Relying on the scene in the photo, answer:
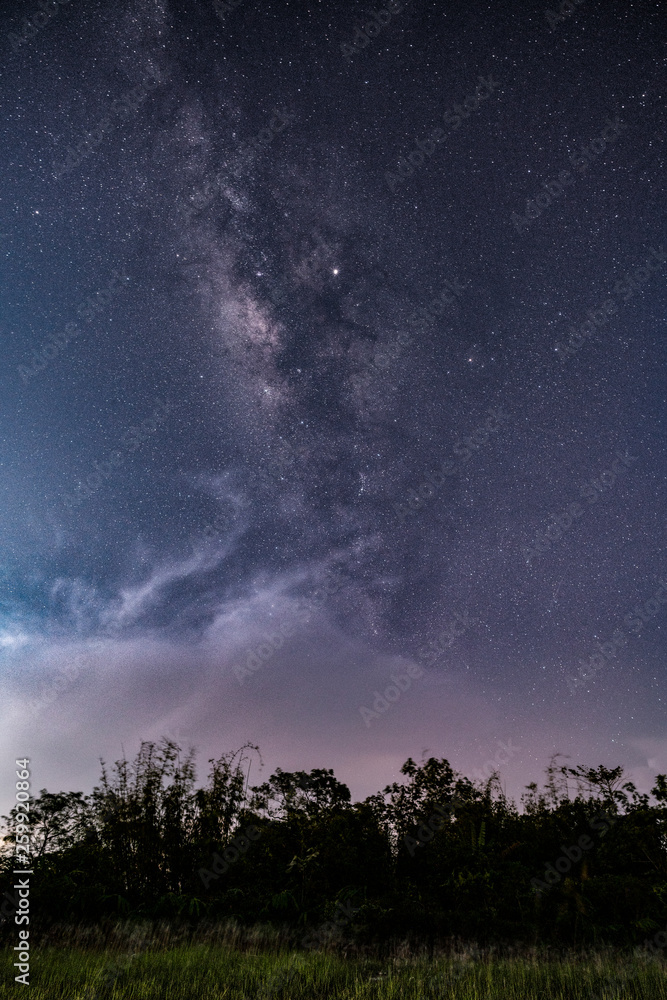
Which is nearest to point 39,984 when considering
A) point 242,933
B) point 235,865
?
point 242,933

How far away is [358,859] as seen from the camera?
12.2 m

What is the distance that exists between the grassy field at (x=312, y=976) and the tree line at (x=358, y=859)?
70.1 inches

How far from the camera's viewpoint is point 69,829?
12.5 metres

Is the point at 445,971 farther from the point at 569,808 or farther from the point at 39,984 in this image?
the point at 569,808

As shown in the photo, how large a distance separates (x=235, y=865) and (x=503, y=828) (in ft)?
21.7
